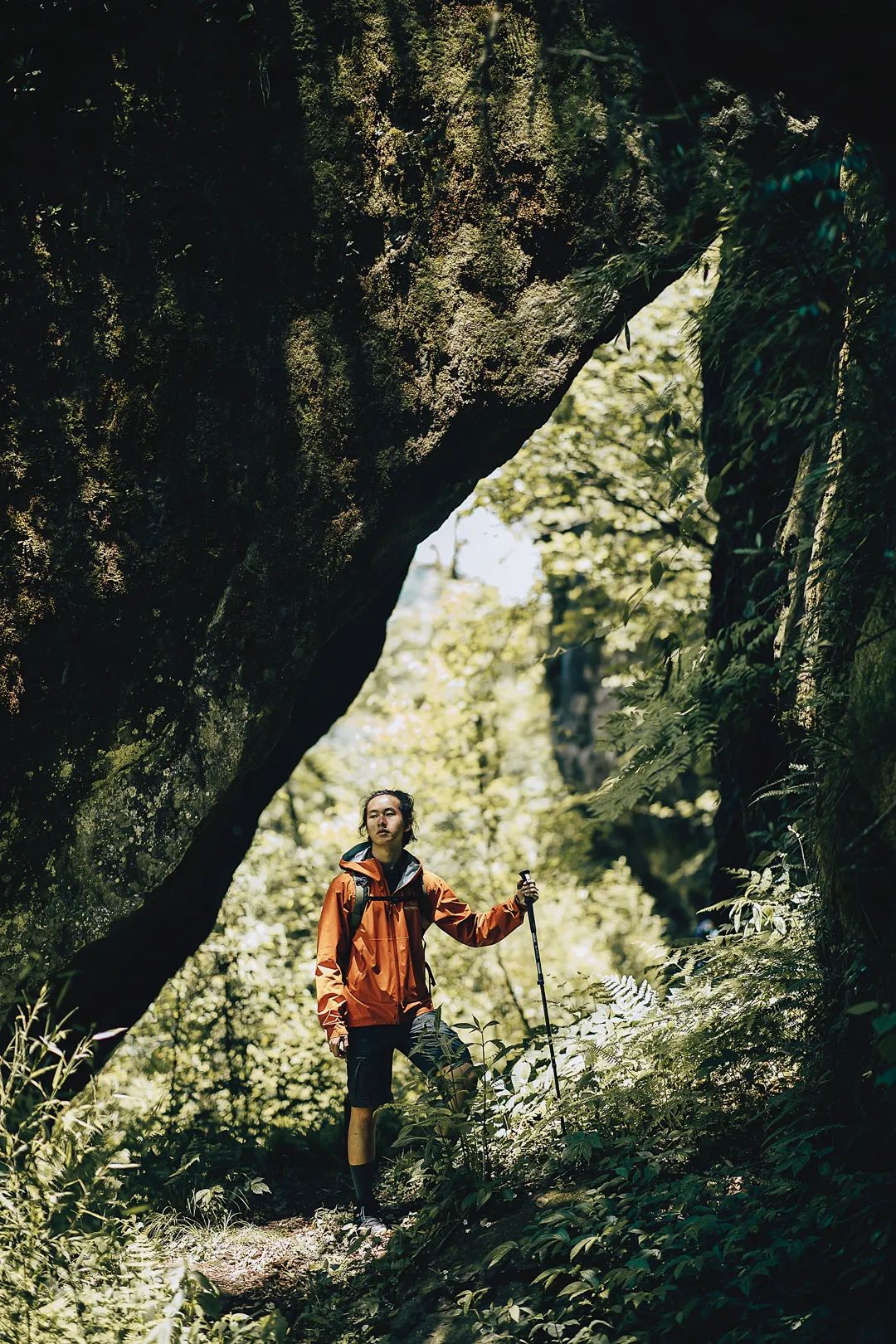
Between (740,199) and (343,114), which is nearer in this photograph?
(740,199)

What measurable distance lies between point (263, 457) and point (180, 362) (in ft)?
1.92

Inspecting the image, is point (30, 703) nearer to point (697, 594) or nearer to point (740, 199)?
point (740, 199)

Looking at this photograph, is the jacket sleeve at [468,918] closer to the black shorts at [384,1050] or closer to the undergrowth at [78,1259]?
the black shorts at [384,1050]

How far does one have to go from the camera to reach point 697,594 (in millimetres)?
12398

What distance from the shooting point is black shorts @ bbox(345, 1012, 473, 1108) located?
484 cm

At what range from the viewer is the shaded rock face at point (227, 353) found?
5086 mm

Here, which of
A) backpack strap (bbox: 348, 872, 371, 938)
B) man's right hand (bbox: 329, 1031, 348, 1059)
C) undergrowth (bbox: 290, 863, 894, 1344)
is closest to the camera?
undergrowth (bbox: 290, 863, 894, 1344)

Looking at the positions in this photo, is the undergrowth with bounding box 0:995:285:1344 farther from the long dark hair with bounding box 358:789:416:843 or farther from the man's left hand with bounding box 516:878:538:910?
the man's left hand with bounding box 516:878:538:910

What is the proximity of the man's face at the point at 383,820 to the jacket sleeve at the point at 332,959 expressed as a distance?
260mm

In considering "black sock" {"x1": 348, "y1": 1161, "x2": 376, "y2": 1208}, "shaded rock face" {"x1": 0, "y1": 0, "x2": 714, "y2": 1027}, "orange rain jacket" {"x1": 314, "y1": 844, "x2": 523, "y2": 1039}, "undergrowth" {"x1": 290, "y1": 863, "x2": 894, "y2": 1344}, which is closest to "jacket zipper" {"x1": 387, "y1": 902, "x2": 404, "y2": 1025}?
"orange rain jacket" {"x1": 314, "y1": 844, "x2": 523, "y2": 1039}

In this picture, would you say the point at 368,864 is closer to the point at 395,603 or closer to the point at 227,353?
the point at 395,603

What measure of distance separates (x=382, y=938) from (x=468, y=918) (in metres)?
0.44

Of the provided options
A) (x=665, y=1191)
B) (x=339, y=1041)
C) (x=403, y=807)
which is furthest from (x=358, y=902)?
(x=665, y=1191)

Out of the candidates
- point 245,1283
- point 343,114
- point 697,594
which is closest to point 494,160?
point 343,114
